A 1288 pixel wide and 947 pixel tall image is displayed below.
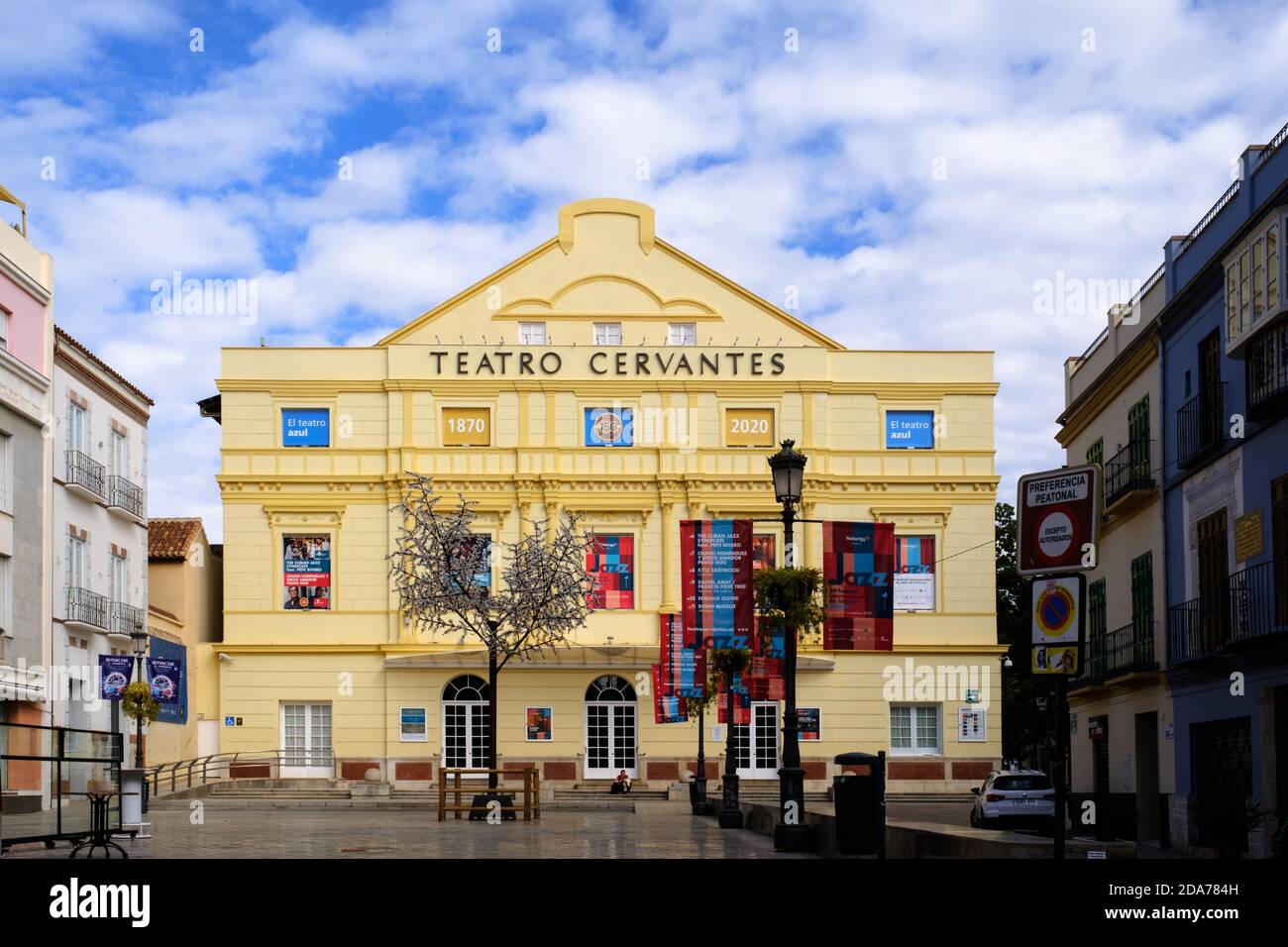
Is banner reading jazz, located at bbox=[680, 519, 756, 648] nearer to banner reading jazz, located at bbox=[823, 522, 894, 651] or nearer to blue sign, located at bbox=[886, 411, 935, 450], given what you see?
banner reading jazz, located at bbox=[823, 522, 894, 651]

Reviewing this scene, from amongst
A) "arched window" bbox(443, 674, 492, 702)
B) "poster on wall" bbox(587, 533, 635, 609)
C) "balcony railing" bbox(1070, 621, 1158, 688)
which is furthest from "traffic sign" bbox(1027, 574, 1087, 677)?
"arched window" bbox(443, 674, 492, 702)

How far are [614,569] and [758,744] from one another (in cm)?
664

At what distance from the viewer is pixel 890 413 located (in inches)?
2024

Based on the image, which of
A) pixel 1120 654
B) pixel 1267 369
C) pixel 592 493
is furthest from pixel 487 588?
pixel 1267 369

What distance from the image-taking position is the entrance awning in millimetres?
49219

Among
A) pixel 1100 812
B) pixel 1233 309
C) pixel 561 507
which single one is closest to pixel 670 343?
pixel 561 507

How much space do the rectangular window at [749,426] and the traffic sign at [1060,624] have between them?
1519 inches

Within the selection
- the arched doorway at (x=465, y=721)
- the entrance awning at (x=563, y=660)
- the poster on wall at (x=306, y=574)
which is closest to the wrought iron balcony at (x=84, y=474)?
the poster on wall at (x=306, y=574)

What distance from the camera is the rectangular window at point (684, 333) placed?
168 feet

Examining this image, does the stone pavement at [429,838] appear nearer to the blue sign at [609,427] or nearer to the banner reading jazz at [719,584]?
the banner reading jazz at [719,584]
